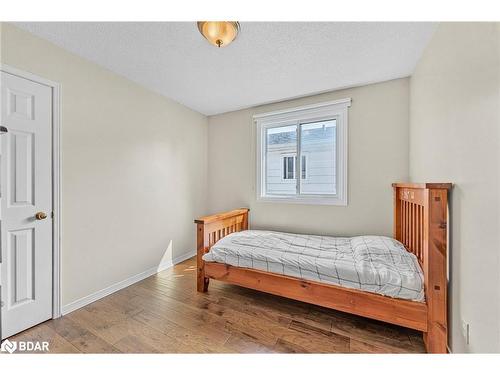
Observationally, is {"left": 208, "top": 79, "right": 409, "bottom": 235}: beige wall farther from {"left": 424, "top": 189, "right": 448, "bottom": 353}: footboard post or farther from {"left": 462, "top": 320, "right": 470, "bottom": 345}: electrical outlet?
{"left": 462, "top": 320, "right": 470, "bottom": 345}: electrical outlet

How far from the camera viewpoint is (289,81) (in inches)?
90.8

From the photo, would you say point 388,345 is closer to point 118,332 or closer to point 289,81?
point 118,332

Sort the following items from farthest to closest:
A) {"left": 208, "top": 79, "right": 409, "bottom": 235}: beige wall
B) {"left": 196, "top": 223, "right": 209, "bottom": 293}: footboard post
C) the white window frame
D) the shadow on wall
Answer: the white window frame, {"left": 208, "top": 79, "right": 409, "bottom": 235}: beige wall, {"left": 196, "top": 223, "right": 209, "bottom": 293}: footboard post, the shadow on wall

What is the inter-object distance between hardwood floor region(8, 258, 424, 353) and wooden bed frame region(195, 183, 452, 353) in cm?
17

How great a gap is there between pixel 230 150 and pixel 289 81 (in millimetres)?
1400

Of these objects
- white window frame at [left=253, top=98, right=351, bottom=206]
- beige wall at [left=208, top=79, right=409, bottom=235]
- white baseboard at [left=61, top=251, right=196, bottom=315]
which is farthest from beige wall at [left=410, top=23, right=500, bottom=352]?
white baseboard at [left=61, top=251, right=196, bottom=315]

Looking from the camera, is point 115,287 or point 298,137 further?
point 298,137

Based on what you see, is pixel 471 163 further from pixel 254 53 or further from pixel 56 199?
pixel 56 199

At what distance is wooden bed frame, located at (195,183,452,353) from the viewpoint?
126cm

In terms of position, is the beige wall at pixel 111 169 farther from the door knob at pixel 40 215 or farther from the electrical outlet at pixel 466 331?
the electrical outlet at pixel 466 331

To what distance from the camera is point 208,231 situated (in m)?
2.28

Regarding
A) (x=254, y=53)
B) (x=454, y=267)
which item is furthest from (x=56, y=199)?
(x=454, y=267)

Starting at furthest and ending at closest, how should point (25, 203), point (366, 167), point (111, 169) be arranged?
point (366, 167)
point (111, 169)
point (25, 203)

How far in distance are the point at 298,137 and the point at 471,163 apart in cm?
193
